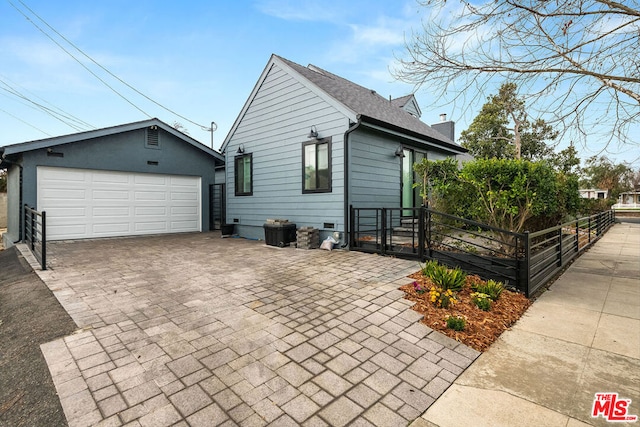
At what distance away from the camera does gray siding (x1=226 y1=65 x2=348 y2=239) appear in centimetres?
728

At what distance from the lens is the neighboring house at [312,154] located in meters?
7.19

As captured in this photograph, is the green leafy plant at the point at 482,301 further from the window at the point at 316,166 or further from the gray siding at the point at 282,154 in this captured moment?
the window at the point at 316,166

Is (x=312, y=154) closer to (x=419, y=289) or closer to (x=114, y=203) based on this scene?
(x=419, y=289)

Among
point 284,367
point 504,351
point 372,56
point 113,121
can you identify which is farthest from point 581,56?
point 113,121

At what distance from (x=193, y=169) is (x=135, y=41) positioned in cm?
704

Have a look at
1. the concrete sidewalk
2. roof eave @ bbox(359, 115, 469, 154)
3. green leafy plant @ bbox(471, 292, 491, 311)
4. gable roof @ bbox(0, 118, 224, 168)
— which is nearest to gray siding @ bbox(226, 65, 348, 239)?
roof eave @ bbox(359, 115, 469, 154)

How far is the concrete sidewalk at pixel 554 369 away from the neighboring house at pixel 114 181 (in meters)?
10.8

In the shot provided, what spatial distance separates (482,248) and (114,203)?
35.0 feet

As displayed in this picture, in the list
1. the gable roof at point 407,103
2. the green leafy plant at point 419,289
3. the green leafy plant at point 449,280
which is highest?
the gable roof at point 407,103

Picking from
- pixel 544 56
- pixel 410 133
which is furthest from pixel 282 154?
pixel 544 56

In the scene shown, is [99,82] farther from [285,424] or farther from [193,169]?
[285,424]

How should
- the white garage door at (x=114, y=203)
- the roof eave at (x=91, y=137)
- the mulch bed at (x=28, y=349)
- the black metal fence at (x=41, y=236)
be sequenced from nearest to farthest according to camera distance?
1. the mulch bed at (x=28, y=349)
2. the black metal fence at (x=41, y=236)
3. the roof eave at (x=91, y=137)
4. the white garage door at (x=114, y=203)

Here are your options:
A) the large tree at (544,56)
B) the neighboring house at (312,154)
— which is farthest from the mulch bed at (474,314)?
the neighboring house at (312,154)

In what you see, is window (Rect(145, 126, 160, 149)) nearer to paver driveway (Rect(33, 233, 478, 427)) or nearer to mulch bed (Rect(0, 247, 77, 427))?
mulch bed (Rect(0, 247, 77, 427))
